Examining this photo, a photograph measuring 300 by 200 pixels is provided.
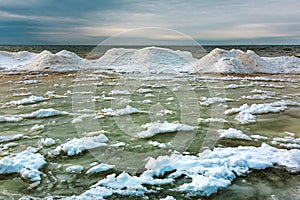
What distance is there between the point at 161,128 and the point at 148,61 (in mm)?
16065

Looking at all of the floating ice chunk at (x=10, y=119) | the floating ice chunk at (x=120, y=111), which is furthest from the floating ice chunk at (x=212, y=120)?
the floating ice chunk at (x=10, y=119)

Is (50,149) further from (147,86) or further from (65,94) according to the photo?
(147,86)

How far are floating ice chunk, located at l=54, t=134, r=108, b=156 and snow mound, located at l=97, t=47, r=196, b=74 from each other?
14.2 metres

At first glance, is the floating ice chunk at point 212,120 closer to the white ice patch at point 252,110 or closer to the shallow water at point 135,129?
the shallow water at point 135,129

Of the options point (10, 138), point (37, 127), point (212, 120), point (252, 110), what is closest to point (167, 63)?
point (252, 110)

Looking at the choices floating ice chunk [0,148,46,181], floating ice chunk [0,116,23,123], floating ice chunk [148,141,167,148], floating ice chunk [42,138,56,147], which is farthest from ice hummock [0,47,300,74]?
floating ice chunk [0,148,46,181]

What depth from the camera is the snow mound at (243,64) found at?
750 inches

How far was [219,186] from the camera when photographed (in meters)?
3.78

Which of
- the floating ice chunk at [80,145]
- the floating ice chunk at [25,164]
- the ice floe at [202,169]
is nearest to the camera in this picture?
the ice floe at [202,169]

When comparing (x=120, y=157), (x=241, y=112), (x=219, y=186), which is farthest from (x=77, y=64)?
(x=219, y=186)

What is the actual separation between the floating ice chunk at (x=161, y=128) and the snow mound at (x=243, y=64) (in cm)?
1324

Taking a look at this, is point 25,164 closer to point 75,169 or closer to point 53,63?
point 75,169

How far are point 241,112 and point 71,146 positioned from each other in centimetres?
490

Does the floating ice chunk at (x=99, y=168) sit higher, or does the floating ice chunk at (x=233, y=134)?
the floating ice chunk at (x=233, y=134)
